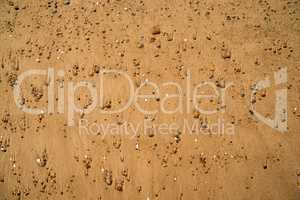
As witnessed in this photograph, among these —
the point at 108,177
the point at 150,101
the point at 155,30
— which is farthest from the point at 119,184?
the point at 155,30

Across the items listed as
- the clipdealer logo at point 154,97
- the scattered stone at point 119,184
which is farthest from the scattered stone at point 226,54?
the scattered stone at point 119,184

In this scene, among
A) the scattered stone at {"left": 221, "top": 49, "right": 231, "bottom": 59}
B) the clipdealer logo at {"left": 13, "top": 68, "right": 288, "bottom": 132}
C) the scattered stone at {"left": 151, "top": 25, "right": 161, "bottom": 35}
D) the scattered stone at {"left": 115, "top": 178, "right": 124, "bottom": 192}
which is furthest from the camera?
the scattered stone at {"left": 151, "top": 25, "right": 161, "bottom": 35}

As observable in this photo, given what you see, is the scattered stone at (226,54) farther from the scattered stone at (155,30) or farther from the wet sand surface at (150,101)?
the scattered stone at (155,30)

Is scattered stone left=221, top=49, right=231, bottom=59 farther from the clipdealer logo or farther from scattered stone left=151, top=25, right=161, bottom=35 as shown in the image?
scattered stone left=151, top=25, right=161, bottom=35

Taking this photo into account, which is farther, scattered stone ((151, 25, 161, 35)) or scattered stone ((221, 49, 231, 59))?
scattered stone ((151, 25, 161, 35))

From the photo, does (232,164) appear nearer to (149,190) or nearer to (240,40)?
(149,190)

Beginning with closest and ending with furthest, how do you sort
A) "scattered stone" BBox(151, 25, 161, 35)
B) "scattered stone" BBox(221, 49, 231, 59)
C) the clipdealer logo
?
the clipdealer logo, "scattered stone" BBox(221, 49, 231, 59), "scattered stone" BBox(151, 25, 161, 35)

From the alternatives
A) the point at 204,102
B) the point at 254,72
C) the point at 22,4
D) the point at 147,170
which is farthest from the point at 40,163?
the point at 254,72

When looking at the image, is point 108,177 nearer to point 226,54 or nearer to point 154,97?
point 154,97

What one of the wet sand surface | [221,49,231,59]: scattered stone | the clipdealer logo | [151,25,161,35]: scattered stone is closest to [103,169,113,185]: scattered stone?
the wet sand surface
